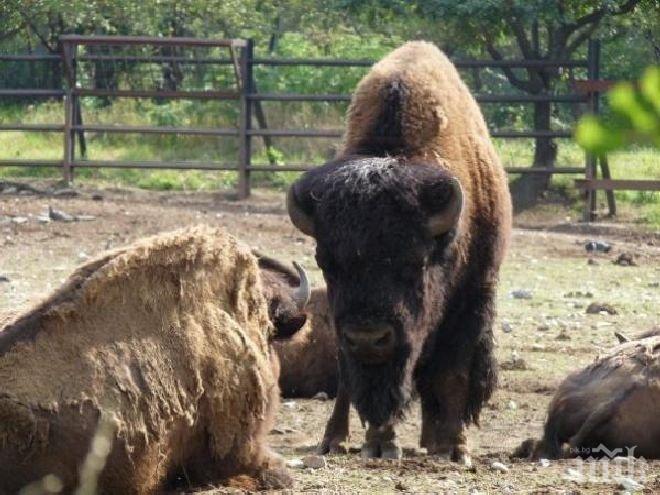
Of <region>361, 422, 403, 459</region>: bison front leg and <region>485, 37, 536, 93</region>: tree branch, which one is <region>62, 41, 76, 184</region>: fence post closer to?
→ <region>485, 37, 536, 93</region>: tree branch

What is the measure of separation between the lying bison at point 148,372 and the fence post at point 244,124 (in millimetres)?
12965

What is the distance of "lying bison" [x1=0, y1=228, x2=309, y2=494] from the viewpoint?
11.5ft

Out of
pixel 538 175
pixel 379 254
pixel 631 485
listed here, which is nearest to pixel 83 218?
pixel 538 175

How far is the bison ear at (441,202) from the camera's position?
17.1ft

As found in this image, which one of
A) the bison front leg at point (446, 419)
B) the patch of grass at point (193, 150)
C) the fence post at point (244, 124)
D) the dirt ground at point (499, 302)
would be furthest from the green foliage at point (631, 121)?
the fence post at point (244, 124)

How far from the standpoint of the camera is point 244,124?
17406 mm

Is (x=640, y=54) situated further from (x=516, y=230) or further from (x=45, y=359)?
(x=45, y=359)

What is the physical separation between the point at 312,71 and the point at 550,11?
7147mm

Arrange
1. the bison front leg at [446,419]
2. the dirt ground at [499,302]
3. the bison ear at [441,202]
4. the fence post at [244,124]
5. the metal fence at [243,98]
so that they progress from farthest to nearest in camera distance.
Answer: the fence post at [244,124]
the metal fence at [243,98]
the bison front leg at [446,419]
the bison ear at [441,202]
the dirt ground at [499,302]

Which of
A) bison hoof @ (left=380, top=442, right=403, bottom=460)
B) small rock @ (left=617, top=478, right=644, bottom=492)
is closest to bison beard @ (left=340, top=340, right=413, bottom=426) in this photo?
bison hoof @ (left=380, top=442, right=403, bottom=460)

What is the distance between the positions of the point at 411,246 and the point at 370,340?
1.63ft

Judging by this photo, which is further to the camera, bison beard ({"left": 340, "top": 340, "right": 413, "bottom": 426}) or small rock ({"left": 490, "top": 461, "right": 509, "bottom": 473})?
bison beard ({"left": 340, "top": 340, "right": 413, "bottom": 426})

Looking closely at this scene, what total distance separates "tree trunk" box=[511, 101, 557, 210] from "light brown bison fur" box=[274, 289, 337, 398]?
9859mm

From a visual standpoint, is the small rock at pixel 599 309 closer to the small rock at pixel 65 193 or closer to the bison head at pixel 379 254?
the bison head at pixel 379 254
